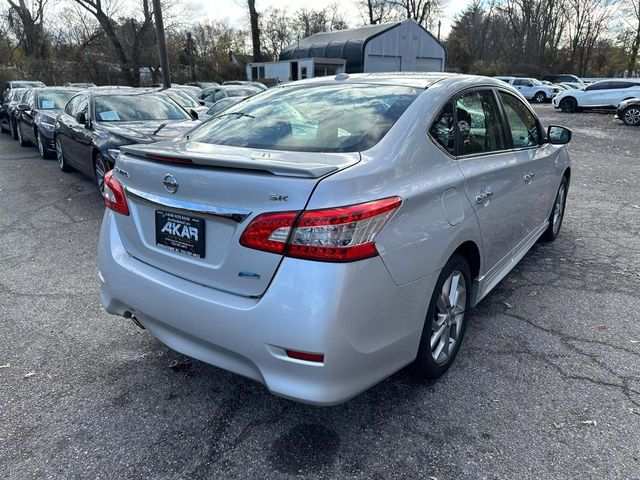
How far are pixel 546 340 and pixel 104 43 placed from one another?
37.6 m

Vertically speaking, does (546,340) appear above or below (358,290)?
below

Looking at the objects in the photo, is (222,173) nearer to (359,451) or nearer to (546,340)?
(359,451)

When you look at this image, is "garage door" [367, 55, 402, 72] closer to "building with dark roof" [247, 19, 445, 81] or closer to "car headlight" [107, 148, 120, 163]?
"building with dark roof" [247, 19, 445, 81]

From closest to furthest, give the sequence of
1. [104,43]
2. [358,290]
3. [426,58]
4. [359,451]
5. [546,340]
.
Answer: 1. [358,290]
2. [359,451]
3. [546,340]
4. [104,43]
5. [426,58]

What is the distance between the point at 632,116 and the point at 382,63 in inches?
871

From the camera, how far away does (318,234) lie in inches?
75.7

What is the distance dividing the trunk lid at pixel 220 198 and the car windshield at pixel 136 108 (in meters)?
5.39

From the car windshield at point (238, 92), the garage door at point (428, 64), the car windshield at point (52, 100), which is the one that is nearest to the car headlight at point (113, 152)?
the car windshield at point (52, 100)

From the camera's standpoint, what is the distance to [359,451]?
229 cm

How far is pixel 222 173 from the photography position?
2.13 metres

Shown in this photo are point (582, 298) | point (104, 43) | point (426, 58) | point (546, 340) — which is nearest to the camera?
point (546, 340)

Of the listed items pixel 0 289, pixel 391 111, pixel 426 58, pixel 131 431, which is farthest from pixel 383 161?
pixel 426 58

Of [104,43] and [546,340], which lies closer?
[546,340]

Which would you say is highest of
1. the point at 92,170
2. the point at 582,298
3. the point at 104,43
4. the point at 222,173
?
the point at 104,43
